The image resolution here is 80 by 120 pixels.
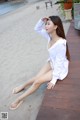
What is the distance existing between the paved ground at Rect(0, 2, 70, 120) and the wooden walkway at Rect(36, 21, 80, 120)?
233mm

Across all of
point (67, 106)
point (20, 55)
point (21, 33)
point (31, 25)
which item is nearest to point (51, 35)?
point (67, 106)

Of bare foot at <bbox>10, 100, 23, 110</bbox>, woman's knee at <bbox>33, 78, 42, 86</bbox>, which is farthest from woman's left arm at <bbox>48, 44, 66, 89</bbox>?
bare foot at <bbox>10, 100, 23, 110</bbox>

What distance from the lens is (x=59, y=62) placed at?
203cm

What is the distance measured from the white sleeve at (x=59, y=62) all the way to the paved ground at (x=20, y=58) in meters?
0.29

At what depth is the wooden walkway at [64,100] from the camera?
1.72 m

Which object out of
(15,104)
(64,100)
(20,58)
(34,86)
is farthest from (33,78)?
(20,58)

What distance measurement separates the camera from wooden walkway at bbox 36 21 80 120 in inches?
67.9

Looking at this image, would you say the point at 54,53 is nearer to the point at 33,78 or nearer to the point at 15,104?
the point at 33,78

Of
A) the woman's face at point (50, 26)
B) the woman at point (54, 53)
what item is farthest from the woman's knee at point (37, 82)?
the woman's face at point (50, 26)

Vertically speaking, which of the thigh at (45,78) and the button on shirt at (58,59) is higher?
the button on shirt at (58,59)

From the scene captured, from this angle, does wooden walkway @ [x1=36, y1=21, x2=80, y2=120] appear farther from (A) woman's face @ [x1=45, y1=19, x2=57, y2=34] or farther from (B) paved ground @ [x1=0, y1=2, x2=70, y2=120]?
(A) woman's face @ [x1=45, y1=19, x2=57, y2=34]

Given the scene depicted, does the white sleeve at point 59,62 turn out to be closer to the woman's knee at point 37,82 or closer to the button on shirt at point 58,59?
the button on shirt at point 58,59

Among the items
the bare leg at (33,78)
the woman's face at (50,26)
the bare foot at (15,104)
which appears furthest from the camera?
the bare leg at (33,78)

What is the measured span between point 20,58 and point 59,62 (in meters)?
1.17
